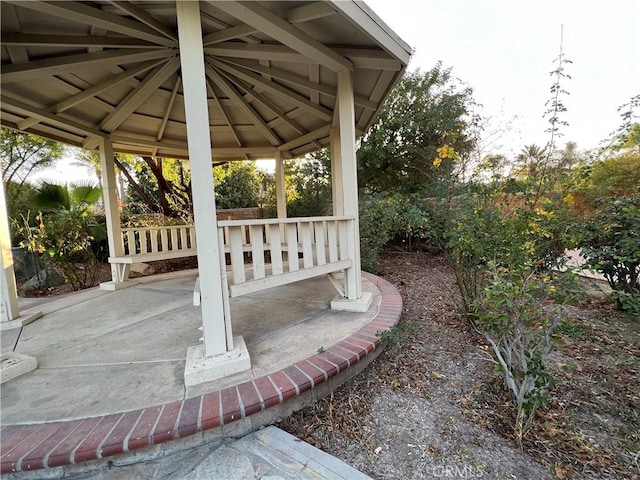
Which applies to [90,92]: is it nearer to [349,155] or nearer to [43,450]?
[349,155]

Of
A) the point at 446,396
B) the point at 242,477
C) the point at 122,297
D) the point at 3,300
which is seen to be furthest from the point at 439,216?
the point at 3,300

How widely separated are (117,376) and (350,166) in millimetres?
2570

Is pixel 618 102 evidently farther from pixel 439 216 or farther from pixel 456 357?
pixel 456 357

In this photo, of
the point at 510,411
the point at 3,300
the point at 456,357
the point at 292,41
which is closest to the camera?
the point at 510,411

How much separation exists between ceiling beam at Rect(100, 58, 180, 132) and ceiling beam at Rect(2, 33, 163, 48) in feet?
0.94

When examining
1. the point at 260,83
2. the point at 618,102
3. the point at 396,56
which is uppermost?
the point at 260,83

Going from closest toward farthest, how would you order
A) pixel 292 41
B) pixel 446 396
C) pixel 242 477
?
pixel 242 477 < pixel 446 396 < pixel 292 41

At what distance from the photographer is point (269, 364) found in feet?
6.19

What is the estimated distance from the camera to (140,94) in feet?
11.1

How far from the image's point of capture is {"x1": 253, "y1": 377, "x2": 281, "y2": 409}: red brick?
152cm

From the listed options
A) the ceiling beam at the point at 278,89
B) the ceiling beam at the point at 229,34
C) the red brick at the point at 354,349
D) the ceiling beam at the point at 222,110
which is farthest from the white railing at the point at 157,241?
the red brick at the point at 354,349

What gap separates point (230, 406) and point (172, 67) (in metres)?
3.33

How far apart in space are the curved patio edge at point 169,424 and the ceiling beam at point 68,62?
298 cm
